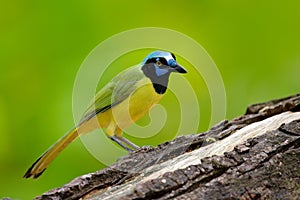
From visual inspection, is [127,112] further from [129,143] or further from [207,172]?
[207,172]

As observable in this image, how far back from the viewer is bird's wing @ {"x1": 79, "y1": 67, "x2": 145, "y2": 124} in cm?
348

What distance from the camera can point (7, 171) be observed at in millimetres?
3133

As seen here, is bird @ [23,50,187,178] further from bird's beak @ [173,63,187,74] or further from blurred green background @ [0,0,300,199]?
blurred green background @ [0,0,300,199]

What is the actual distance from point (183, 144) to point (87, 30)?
2.78 ft

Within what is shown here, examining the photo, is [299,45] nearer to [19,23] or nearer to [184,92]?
[184,92]

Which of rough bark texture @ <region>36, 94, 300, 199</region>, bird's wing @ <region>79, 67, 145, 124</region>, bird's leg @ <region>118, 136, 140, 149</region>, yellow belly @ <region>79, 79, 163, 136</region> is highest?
bird's wing @ <region>79, 67, 145, 124</region>

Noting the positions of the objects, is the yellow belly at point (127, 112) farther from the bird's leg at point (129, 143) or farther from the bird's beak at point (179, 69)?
the bird's beak at point (179, 69)

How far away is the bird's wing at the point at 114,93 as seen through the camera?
3479mm

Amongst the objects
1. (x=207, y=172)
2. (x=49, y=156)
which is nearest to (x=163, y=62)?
(x=49, y=156)

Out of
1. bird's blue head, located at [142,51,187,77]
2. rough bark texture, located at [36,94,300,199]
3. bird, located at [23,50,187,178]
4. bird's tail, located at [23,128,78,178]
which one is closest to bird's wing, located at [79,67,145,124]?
bird, located at [23,50,187,178]

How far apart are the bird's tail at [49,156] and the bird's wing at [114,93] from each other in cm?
23

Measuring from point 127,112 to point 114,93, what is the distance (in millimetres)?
153

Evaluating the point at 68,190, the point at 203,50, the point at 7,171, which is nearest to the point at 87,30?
the point at 203,50

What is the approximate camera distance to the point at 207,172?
213 centimetres
